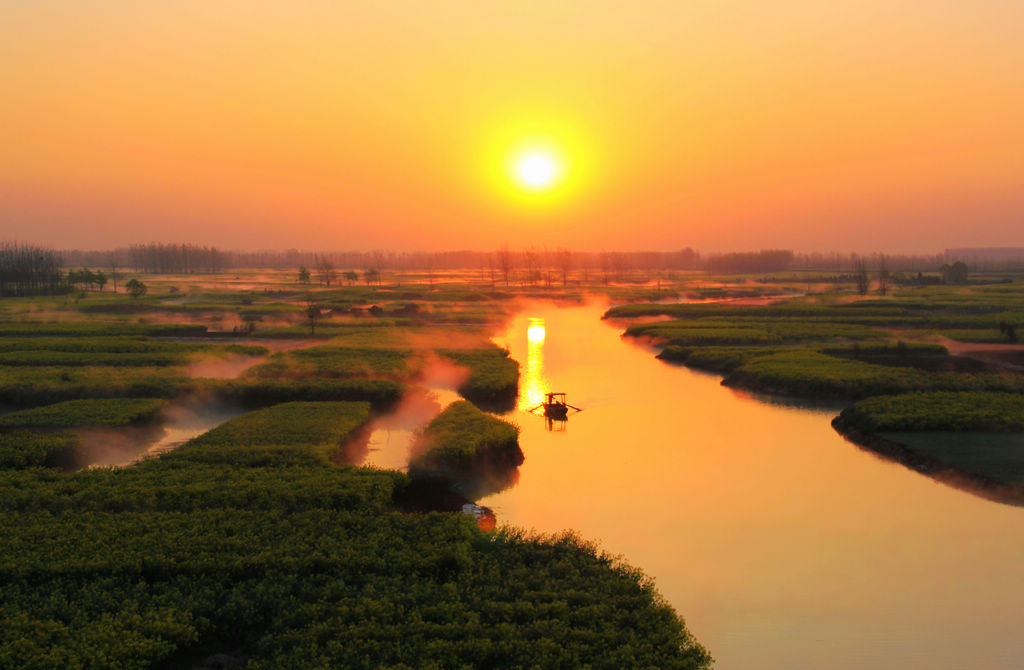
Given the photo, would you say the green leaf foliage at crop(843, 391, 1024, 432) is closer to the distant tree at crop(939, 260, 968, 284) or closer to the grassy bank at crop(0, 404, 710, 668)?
the grassy bank at crop(0, 404, 710, 668)

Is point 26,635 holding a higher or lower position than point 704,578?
higher

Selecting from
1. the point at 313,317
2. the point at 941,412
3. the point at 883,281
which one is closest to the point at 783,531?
the point at 941,412

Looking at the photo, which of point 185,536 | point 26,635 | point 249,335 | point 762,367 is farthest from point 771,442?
point 249,335

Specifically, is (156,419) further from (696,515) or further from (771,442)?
(771,442)

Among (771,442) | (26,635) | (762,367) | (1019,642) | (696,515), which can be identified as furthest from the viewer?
(762,367)

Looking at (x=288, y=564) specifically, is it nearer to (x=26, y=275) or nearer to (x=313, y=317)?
(x=313, y=317)
